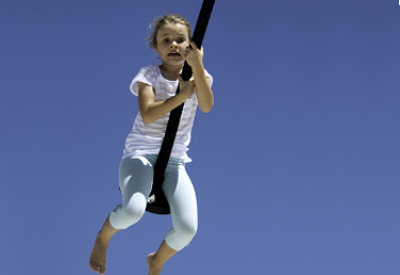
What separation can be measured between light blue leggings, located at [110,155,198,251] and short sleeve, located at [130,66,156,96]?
1.23 ft

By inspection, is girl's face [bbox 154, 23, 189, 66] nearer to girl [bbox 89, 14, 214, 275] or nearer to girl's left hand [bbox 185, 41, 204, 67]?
girl [bbox 89, 14, 214, 275]

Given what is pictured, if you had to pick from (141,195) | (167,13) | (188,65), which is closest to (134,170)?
(141,195)

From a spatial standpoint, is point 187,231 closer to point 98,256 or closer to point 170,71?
point 98,256

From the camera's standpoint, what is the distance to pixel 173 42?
3.00m

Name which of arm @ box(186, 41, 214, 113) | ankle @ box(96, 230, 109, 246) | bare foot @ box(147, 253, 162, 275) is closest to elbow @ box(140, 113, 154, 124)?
arm @ box(186, 41, 214, 113)

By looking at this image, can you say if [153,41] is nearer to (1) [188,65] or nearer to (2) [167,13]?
(2) [167,13]

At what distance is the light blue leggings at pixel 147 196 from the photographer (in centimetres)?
277

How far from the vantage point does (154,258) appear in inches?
122

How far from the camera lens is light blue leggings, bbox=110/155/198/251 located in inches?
109

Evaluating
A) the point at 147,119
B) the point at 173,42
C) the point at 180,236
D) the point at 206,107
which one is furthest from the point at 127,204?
the point at 173,42

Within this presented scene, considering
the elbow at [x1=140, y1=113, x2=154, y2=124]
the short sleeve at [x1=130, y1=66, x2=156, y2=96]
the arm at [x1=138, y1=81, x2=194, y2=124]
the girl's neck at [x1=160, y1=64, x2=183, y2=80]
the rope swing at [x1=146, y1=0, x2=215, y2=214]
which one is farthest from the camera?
the girl's neck at [x1=160, y1=64, x2=183, y2=80]

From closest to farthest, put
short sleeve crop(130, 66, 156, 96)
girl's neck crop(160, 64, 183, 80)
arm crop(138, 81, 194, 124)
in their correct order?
1. arm crop(138, 81, 194, 124)
2. short sleeve crop(130, 66, 156, 96)
3. girl's neck crop(160, 64, 183, 80)

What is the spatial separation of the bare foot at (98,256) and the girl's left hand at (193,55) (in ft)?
3.58

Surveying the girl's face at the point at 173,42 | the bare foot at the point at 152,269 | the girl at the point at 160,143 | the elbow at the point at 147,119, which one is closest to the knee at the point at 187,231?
the girl at the point at 160,143
